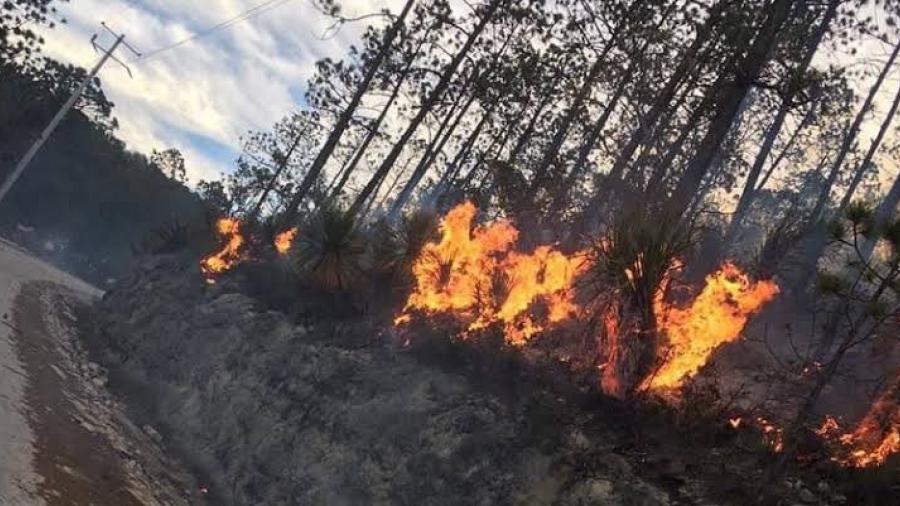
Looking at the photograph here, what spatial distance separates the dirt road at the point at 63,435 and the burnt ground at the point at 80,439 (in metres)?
0.02

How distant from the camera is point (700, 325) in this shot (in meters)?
10.0

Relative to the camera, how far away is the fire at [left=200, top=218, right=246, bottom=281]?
19.7 meters

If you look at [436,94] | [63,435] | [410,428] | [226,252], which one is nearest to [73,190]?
[226,252]

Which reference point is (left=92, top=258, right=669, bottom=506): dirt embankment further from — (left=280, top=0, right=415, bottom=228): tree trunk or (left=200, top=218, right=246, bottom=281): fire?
(left=280, top=0, right=415, bottom=228): tree trunk

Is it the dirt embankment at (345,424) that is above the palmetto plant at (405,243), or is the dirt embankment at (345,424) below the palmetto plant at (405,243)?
below

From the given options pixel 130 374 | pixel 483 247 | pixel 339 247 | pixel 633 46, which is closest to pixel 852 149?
pixel 633 46

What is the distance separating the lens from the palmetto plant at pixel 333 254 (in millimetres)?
15252

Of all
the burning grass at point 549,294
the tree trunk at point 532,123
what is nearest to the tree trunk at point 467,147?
the tree trunk at point 532,123

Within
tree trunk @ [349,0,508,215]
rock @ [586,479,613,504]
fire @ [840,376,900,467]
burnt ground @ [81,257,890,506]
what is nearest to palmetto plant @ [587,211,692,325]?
burnt ground @ [81,257,890,506]

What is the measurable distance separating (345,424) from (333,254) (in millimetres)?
5428

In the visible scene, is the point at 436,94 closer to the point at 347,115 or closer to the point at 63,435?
the point at 347,115

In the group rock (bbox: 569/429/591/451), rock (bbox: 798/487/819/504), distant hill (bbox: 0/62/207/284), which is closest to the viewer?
rock (bbox: 798/487/819/504)

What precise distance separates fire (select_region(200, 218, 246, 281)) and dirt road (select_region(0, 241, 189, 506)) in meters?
4.47

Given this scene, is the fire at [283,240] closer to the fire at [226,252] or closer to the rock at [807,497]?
the fire at [226,252]
